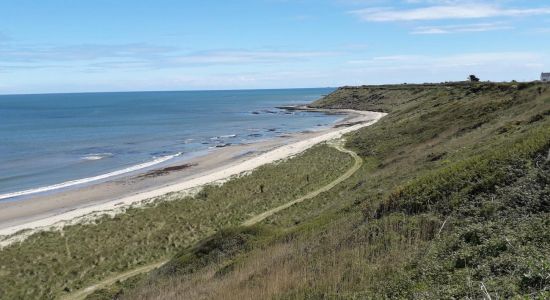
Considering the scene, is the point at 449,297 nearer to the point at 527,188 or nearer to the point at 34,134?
the point at 527,188

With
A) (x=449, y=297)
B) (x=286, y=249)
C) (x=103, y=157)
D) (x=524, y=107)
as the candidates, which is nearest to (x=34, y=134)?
(x=103, y=157)

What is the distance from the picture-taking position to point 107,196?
4062 centimetres

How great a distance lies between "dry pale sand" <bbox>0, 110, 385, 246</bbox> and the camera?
3177cm

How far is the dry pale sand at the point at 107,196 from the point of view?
3177 centimetres

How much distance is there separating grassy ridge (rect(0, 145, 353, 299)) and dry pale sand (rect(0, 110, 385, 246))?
2430 mm

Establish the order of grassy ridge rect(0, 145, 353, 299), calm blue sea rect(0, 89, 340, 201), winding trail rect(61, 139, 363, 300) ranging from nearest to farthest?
winding trail rect(61, 139, 363, 300) → grassy ridge rect(0, 145, 353, 299) → calm blue sea rect(0, 89, 340, 201)

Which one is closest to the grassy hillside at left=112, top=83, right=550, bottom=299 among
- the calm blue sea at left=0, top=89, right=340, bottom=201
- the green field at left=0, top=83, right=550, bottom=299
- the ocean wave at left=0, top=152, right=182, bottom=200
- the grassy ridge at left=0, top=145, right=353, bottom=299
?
the green field at left=0, top=83, right=550, bottom=299

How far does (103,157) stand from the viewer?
6450 centimetres

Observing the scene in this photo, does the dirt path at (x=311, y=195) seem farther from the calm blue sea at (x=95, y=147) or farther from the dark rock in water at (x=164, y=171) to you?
the calm blue sea at (x=95, y=147)

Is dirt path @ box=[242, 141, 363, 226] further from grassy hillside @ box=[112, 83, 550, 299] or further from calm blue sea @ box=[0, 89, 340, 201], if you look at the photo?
calm blue sea @ box=[0, 89, 340, 201]

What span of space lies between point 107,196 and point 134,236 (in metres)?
15.6

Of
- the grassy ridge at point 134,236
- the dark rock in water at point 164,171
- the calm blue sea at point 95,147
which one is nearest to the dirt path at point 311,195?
the grassy ridge at point 134,236

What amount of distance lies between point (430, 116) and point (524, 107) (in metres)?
16.5

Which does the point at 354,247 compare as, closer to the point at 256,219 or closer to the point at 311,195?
the point at 256,219
